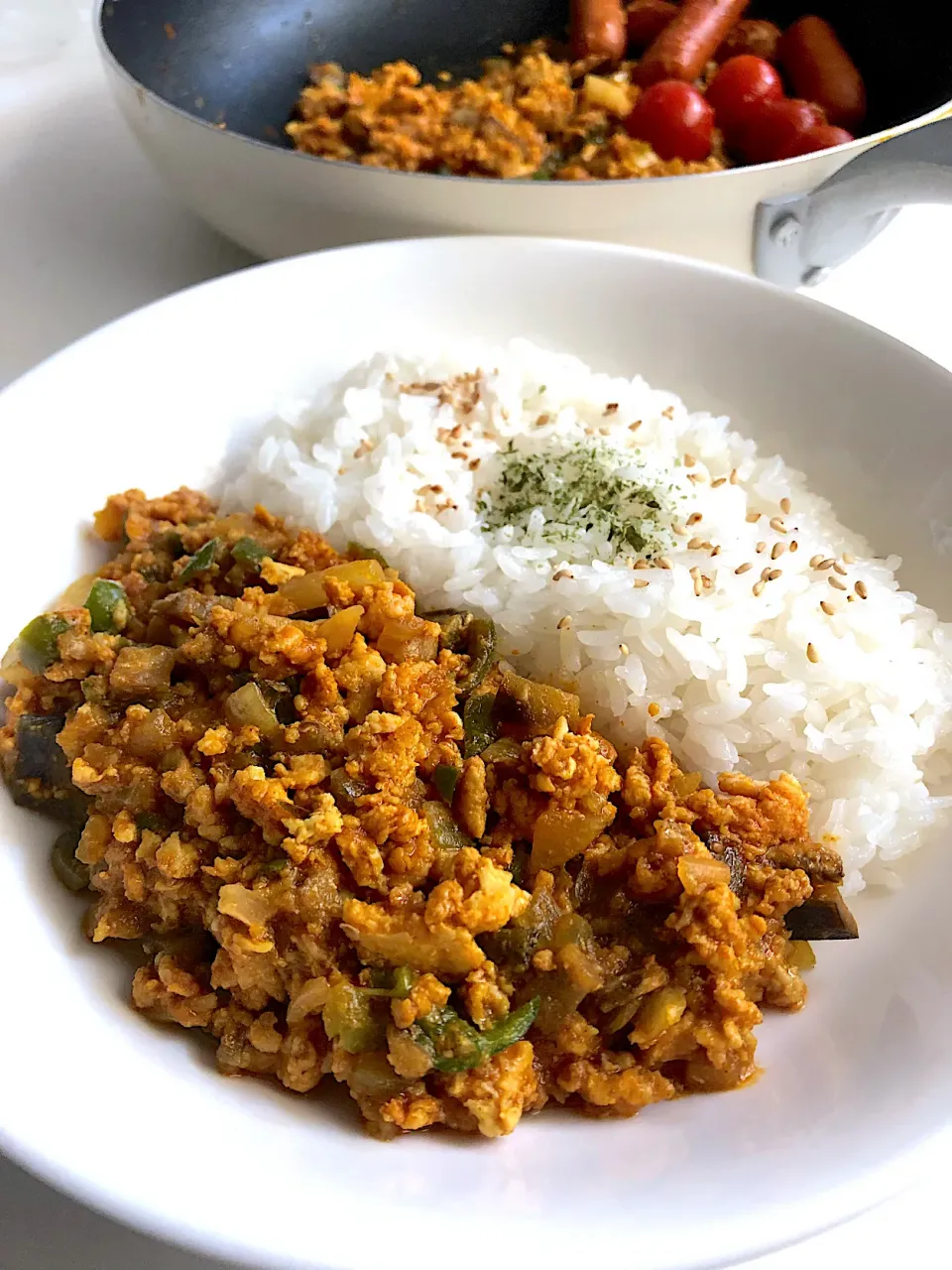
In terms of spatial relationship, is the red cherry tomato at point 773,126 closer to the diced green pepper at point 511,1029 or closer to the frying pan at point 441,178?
the frying pan at point 441,178

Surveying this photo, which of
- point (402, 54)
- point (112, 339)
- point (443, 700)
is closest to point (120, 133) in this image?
point (402, 54)

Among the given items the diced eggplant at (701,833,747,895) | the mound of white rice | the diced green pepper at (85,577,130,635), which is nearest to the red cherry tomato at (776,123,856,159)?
the mound of white rice

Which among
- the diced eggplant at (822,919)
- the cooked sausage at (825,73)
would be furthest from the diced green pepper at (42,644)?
the cooked sausage at (825,73)

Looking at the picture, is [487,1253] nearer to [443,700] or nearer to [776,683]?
[443,700]

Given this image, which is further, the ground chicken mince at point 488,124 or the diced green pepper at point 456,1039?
the ground chicken mince at point 488,124

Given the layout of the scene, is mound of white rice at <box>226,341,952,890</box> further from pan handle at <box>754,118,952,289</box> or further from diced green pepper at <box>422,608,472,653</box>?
pan handle at <box>754,118,952,289</box>

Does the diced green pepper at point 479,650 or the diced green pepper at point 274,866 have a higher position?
the diced green pepper at point 479,650
